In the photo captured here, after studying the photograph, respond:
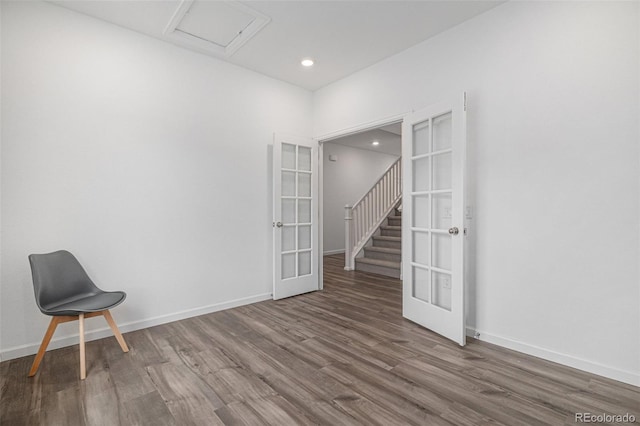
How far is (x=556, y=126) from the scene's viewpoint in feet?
7.51

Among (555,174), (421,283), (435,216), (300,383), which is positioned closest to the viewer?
(300,383)

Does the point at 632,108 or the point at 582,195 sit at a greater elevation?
the point at 632,108

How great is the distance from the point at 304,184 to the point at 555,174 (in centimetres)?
284

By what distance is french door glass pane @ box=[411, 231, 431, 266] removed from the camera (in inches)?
119

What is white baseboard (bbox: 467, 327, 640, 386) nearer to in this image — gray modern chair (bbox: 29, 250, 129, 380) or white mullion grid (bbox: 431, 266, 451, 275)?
white mullion grid (bbox: 431, 266, 451, 275)

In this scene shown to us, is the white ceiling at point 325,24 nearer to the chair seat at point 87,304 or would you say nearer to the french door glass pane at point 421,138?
the french door glass pane at point 421,138

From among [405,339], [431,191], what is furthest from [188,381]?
[431,191]

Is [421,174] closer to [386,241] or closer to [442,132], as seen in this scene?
[442,132]

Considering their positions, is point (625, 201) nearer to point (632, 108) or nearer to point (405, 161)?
point (632, 108)

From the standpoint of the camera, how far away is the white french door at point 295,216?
12.8 ft

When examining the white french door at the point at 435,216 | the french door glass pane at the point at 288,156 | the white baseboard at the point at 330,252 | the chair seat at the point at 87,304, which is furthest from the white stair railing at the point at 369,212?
the chair seat at the point at 87,304

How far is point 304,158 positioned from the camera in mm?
4270

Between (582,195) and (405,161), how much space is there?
1.49m

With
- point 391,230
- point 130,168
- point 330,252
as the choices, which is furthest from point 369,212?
point 130,168
